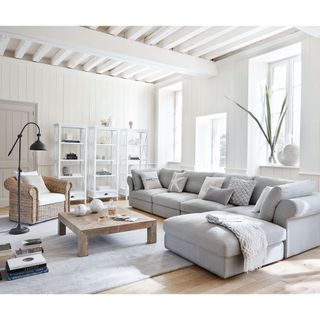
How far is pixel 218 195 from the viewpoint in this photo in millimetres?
4062

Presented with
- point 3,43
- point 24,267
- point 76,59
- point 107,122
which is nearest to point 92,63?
point 76,59

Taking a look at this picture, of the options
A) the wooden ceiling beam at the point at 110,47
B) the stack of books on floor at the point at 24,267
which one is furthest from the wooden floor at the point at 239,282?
the wooden ceiling beam at the point at 110,47

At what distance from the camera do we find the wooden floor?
2.34 meters

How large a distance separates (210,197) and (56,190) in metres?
2.60

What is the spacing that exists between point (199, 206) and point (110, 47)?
276 cm

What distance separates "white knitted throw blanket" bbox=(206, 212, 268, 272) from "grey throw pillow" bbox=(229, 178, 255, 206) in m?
1.04

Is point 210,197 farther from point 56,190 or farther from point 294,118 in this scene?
Answer: point 56,190

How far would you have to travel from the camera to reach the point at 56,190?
4.93 m

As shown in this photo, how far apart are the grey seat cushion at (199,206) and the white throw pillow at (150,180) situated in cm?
Answer: 130

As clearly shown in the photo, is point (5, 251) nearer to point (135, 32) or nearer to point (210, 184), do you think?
point (210, 184)

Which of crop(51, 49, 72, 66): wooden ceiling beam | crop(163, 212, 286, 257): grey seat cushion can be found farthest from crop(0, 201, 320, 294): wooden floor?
crop(51, 49, 72, 66): wooden ceiling beam

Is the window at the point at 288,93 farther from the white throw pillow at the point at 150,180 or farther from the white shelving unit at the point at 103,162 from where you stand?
the white shelving unit at the point at 103,162

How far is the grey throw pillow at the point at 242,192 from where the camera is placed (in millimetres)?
3887
